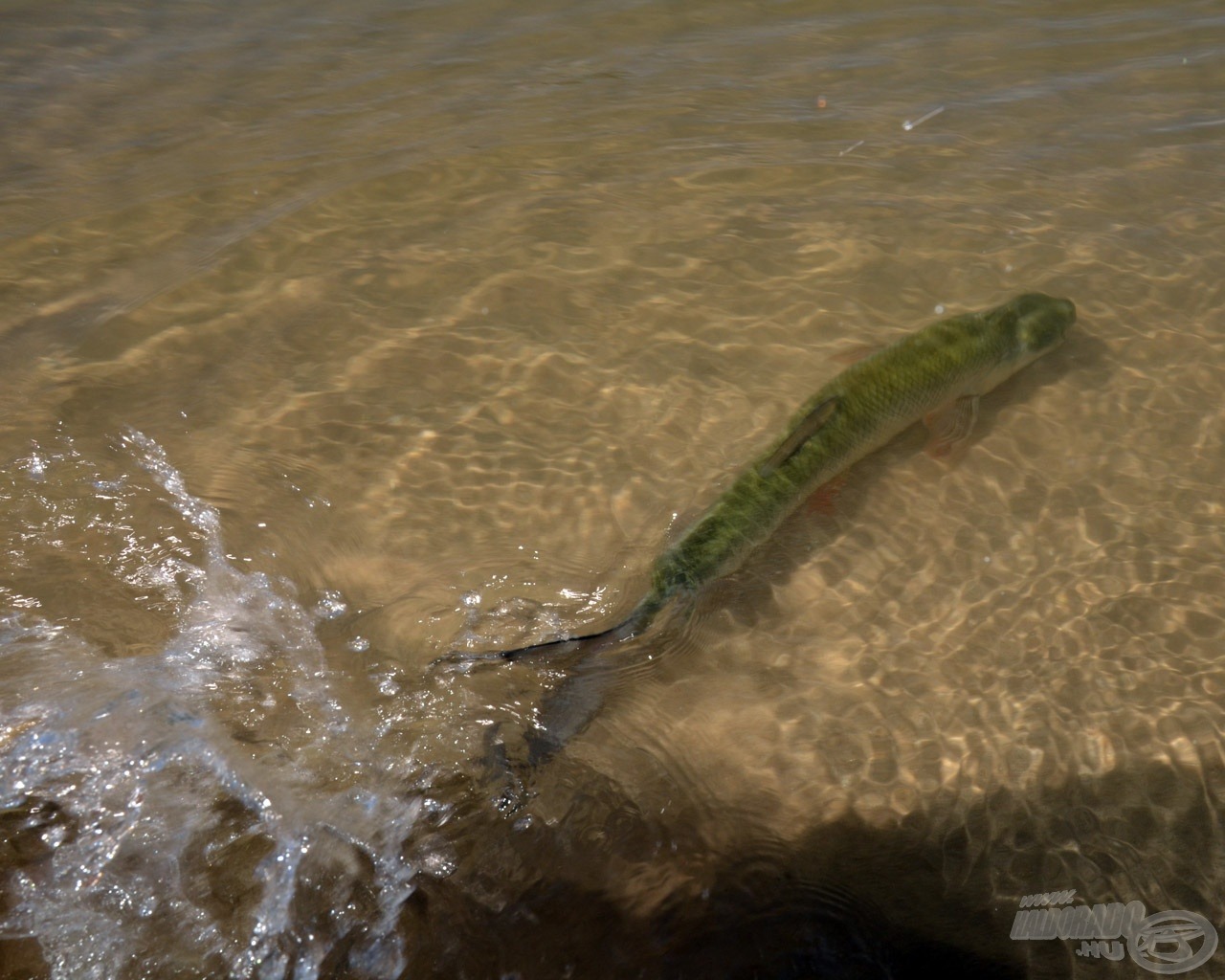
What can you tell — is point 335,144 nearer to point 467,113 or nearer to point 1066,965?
point 467,113

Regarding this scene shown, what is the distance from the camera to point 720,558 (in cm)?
384

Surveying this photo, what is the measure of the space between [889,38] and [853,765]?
6.29 m

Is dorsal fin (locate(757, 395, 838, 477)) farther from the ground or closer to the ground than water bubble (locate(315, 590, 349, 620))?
farther from the ground

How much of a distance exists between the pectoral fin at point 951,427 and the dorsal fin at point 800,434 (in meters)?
0.73

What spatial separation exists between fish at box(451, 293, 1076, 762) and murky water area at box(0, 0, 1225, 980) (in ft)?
0.46


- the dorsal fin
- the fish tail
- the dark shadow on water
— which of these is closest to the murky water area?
the dark shadow on water

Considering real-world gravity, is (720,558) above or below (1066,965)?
above

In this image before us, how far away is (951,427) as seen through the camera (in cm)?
482

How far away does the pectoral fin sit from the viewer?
4742mm

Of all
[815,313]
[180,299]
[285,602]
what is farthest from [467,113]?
[285,602]
